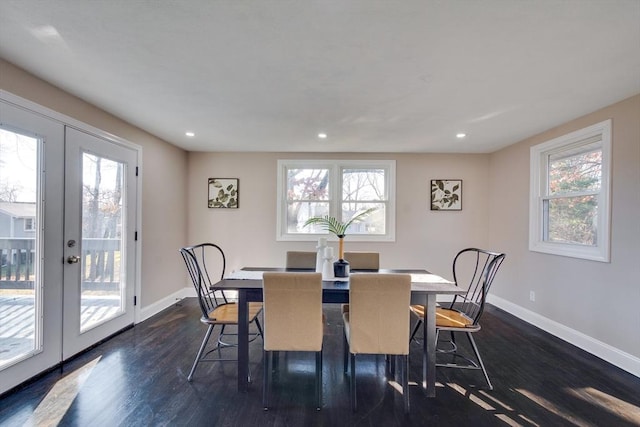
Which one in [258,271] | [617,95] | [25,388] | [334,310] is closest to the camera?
[25,388]

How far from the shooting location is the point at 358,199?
4.57 m

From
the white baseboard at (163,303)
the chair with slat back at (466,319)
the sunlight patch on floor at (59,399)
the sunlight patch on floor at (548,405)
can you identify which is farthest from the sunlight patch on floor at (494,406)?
the white baseboard at (163,303)

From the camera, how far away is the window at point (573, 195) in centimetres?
276


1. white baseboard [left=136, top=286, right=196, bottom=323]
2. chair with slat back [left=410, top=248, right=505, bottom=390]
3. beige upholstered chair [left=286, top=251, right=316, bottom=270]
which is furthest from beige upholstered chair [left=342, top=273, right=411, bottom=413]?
white baseboard [left=136, top=286, right=196, bottom=323]

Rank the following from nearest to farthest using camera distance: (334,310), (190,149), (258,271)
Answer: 1. (258,271)
2. (334,310)
3. (190,149)

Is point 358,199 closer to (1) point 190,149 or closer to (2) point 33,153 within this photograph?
(1) point 190,149

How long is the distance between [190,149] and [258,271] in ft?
8.73

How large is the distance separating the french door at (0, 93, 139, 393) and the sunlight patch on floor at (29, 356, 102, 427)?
25 centimetres

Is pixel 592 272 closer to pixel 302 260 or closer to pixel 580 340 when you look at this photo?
pixel 580 340

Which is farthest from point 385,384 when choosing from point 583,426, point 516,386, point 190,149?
point 190,149

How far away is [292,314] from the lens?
76.6 inches

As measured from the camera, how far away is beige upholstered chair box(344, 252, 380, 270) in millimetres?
2986

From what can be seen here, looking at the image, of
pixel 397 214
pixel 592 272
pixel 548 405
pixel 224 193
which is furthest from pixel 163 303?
pixel 592 272

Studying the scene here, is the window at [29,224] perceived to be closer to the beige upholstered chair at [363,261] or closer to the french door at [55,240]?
the french door at [55,240]
